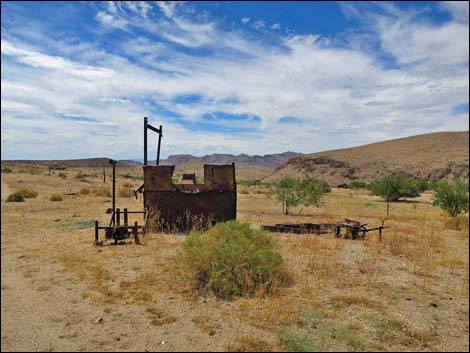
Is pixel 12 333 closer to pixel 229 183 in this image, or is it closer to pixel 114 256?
pixel 114 256

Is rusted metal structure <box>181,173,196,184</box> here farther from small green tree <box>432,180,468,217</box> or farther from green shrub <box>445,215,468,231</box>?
small green tree <box>432,180,468,217</box>

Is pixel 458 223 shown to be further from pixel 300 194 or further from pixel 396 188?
pixel 396 188

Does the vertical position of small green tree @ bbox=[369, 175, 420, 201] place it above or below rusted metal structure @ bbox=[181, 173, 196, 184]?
below

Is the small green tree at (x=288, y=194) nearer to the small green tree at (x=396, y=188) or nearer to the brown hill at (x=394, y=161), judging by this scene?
the small green tree at (x=396, y=188)

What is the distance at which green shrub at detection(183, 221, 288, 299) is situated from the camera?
19.6 feet

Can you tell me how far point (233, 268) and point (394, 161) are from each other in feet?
236

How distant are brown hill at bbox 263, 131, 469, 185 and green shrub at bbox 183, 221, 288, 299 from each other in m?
54.9

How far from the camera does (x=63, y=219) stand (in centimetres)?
1344

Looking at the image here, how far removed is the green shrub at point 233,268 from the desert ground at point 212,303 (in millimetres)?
253

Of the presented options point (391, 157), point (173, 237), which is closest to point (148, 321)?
point (173, 237)

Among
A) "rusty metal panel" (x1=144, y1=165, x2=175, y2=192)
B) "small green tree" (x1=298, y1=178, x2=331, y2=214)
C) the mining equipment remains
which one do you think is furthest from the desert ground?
"small green tree" (x1=298, y1=178, x2=331, y2=214)

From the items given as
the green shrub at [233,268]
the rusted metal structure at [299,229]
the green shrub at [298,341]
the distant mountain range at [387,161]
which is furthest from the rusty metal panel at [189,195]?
the distant mountain range at [387,161]

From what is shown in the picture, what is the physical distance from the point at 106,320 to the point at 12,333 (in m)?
2.41

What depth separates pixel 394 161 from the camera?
7106 cm
